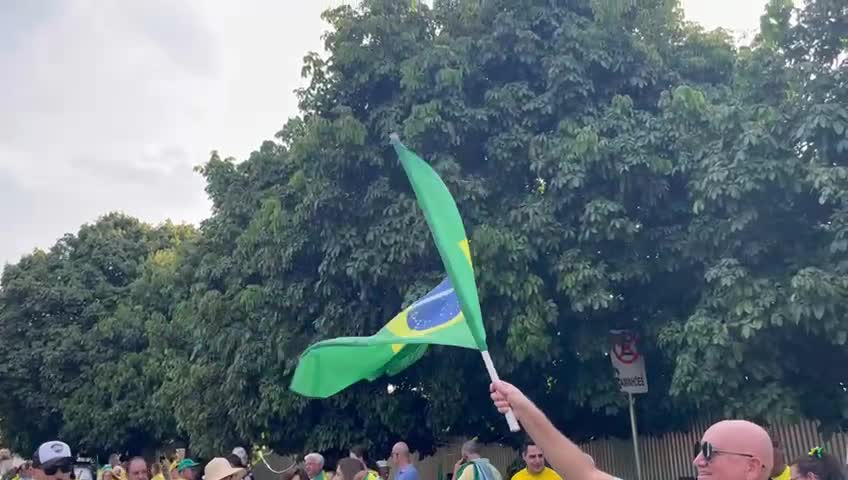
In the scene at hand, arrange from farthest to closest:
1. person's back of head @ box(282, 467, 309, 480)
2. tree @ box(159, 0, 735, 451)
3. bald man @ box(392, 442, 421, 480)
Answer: tree @ box(159, 0, 735, 451)
bald man @ box(392, 442, 421, 480)
person's back of head @ box(282, 467, 309, 480)

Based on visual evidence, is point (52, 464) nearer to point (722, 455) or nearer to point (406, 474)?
point (406, 474)

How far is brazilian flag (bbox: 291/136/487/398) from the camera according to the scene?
179 inches

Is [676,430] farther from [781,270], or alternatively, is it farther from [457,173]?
[457,173]

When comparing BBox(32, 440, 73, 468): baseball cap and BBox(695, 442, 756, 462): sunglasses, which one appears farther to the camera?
BBox(32, 440, 73, 468): baseball cap

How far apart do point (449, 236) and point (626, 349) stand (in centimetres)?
783

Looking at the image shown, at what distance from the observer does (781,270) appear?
10117mm

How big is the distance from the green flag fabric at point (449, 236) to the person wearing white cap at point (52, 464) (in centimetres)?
322

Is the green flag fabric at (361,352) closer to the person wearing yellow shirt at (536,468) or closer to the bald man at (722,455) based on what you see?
the bald man at (722,455)

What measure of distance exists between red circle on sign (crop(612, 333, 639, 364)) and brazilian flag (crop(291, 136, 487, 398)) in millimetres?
6205

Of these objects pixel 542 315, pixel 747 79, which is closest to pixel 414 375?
pixel 542 315

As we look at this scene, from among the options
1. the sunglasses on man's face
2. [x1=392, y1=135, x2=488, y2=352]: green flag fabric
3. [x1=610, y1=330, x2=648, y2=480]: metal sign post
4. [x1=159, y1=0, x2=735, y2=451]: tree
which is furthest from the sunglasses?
[x1=610, y1=330, x2=648, y2=480]: metal sign post

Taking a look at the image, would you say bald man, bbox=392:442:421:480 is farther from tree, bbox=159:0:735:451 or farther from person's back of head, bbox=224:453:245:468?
person's back of head, bbox=224:453:245:468

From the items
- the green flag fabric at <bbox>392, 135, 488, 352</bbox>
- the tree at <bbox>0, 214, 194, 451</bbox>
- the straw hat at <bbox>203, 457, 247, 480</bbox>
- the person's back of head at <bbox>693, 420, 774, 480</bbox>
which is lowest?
the straw hat at <bbox>203, 457, 247, 480</bbox>

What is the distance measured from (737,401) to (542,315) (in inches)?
95.7
